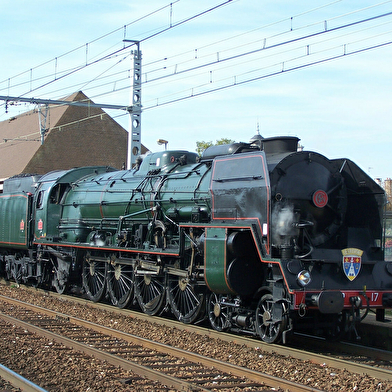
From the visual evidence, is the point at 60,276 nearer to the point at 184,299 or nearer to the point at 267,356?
the point at 184,299

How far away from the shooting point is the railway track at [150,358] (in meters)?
6.33

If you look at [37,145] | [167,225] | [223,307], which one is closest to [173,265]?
[167,225]

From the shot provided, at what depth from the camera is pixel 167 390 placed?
20.1 feet

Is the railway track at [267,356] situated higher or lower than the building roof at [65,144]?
lower

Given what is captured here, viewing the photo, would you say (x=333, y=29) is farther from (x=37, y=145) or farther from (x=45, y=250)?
(x=37, y=145)

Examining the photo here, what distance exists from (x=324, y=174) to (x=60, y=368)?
5043 mm

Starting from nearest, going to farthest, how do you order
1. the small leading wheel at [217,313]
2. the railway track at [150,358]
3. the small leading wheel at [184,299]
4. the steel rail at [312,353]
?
the railway track at [150,358], the steel rail at [312,353], the small leading wheel at [217,313], the small leading wheel at [184,299]

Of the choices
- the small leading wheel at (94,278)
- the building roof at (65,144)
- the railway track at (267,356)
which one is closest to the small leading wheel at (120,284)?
the small leading wheel at (94,278)

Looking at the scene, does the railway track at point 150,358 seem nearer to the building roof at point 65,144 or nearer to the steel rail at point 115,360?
the steel rail at point 115,360

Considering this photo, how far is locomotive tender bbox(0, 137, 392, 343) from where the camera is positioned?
26.2ft

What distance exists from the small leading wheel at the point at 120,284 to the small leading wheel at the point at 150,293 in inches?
10.1

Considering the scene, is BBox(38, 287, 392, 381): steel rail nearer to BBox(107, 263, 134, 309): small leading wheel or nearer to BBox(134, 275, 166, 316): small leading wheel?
BBox(134, 275, 166, 316): small leading wheel

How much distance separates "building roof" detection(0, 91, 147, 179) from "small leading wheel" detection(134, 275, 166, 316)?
A: 82.2ft

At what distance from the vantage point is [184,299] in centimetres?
1047
